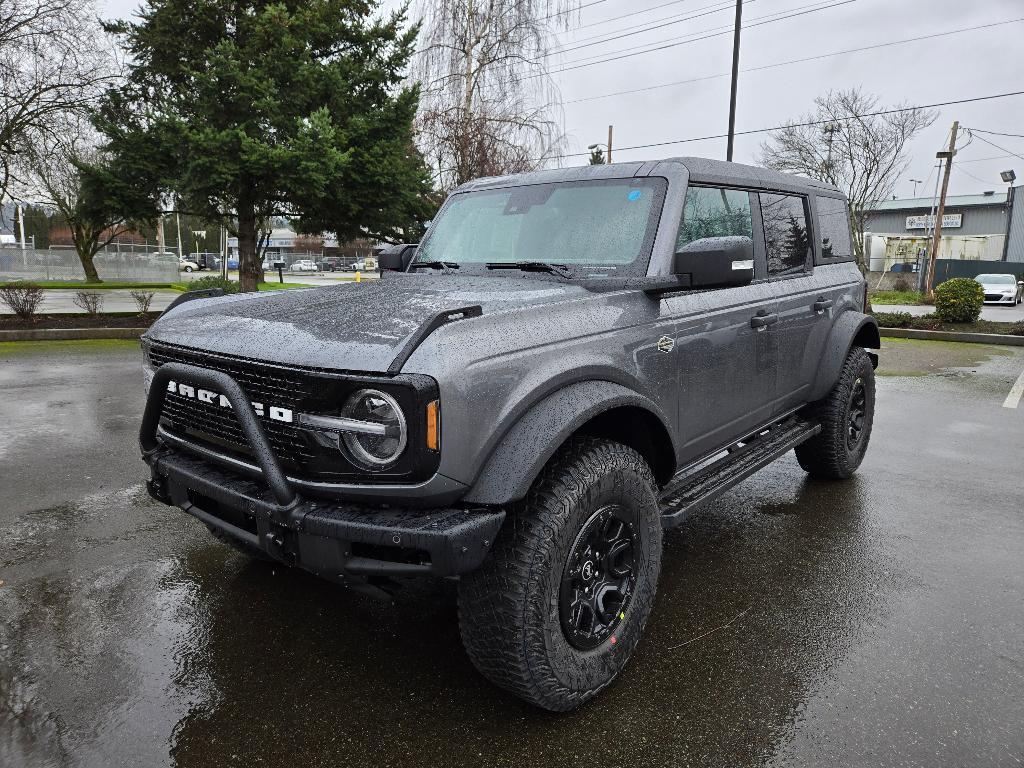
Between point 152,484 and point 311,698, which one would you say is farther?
point 152,484

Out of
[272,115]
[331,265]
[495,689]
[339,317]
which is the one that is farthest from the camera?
[331,265]

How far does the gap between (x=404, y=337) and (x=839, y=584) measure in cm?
259

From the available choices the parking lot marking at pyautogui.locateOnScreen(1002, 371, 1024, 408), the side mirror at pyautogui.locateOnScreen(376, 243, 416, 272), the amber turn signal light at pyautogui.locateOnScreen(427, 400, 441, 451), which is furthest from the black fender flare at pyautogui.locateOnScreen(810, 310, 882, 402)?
the parking lot marking at pyautogui.locateOnScreen(1002, 371, 1024, 408)

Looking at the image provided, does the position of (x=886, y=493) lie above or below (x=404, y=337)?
below

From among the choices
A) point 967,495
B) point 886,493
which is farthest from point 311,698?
point 967,495

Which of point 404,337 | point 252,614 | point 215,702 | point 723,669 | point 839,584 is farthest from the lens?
point 839,584

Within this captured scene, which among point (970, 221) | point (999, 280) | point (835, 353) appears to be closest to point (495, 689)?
point (835, 353)

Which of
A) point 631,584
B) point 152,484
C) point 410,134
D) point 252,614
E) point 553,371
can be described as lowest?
point 252,614

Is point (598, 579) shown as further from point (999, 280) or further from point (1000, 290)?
point (999, 280)

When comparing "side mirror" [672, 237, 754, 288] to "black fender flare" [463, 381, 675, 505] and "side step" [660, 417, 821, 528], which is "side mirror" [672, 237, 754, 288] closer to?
"black fender flare" [463, 381, 675, 505]

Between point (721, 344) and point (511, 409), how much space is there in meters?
1.50

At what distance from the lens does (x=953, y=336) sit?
569 inches

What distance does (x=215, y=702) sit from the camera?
8.16 feet

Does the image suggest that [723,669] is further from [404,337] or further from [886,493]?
[886,493]
